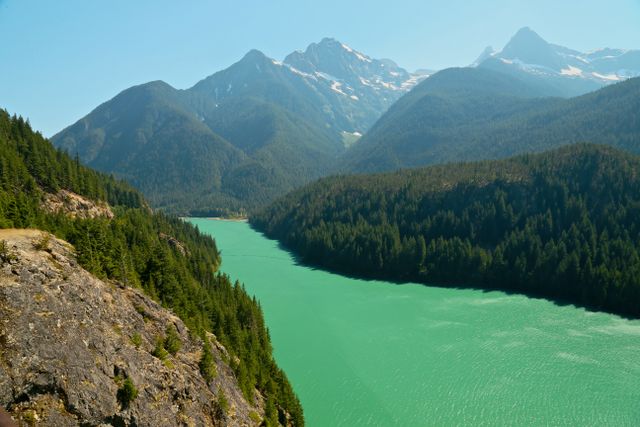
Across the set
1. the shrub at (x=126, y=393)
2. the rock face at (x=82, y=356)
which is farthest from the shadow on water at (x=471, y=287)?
the shrub at (x=126, y=393)

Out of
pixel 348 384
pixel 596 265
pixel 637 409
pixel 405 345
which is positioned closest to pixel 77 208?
pixel 348 384

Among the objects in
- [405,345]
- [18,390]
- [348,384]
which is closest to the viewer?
[18,390]

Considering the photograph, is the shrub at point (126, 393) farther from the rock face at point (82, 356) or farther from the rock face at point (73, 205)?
the rock face at point (73, 205)

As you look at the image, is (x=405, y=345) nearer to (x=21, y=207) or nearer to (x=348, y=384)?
(x=348, y=384)

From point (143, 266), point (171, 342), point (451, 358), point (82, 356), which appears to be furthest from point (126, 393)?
point (451, 358)

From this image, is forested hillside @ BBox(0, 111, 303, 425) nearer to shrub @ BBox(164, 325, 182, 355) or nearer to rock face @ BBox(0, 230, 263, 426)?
rock face @ BBox(0, 230, 263, 426)

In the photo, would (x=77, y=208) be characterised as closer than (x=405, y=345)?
No

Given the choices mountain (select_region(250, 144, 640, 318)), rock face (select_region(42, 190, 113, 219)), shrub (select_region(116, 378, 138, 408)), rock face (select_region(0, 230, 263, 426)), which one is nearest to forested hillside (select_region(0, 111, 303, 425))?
rock face (select_region(42, 190, 113, 219))
